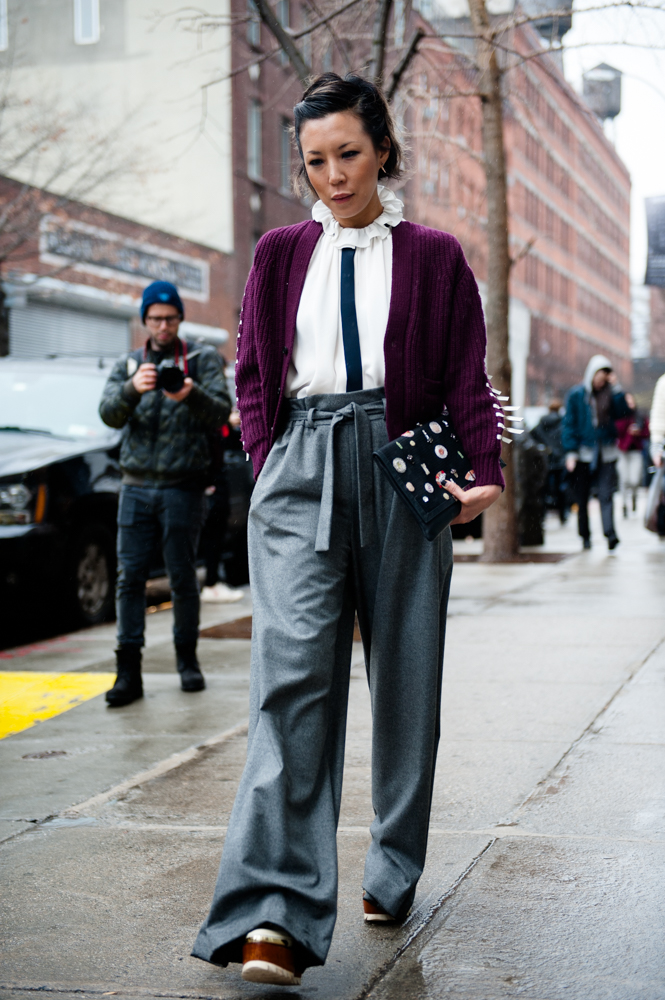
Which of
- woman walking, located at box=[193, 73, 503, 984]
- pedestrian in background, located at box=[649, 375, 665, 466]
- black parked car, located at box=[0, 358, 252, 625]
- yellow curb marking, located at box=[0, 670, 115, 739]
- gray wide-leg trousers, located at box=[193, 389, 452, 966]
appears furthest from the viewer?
pedestrian in background, located at box=[649, 375, 665, 466]

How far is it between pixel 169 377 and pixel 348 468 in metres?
3.03

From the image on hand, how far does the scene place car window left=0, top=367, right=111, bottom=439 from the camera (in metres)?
8.88

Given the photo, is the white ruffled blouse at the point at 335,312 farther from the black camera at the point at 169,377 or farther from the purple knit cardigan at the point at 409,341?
the black camera at the point at 169,377

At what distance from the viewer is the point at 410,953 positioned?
9.34ft

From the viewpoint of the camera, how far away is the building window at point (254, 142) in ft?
102

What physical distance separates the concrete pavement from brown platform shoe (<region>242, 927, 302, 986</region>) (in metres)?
0.14

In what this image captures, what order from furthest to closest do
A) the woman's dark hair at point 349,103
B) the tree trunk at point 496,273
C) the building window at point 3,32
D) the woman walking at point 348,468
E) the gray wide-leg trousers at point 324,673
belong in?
the building window at point 3,32 → the tree trunk at point 496,273 → the woman's dark hair at point 349,103 → the woman walking at point 348,468 → the gray wide-leg trousers at point 324,673

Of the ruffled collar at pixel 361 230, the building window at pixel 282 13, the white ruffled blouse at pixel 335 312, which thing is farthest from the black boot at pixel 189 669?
the building window at pixel 282 13

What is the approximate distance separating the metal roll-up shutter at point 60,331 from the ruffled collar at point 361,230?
1825cm

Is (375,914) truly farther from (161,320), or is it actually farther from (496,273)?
(496,273)

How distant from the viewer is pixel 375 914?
302 cm

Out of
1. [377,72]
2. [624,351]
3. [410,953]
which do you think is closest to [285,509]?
[410,953]

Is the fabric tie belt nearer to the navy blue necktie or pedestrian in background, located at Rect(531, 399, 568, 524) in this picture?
the navy blue necktie

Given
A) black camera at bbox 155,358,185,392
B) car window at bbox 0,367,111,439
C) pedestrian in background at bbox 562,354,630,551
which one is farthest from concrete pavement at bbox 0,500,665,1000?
pedestrian in background at bbox 562,354,630,551
